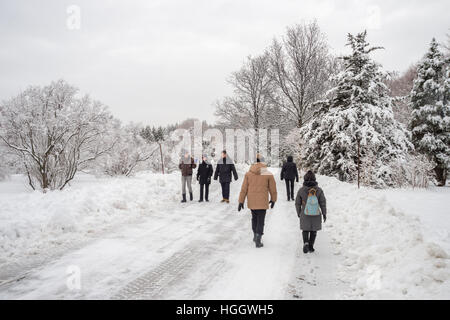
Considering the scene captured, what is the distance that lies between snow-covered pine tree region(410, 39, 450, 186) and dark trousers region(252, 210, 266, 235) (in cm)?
1936

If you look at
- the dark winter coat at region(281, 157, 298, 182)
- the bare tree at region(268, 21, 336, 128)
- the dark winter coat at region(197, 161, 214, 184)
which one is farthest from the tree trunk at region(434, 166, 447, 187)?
the dark winter coat at region(197, 161, 214, 184)

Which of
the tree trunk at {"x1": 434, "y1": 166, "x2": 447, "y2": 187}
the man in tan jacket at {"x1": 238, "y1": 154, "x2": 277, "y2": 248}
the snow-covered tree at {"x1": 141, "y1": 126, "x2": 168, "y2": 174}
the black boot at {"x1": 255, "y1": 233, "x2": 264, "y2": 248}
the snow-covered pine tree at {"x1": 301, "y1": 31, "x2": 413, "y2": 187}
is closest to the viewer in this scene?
the black boot at {"x1": 255, "y1": 233, "x2": 264, "y2": 248}

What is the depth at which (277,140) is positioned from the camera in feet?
107

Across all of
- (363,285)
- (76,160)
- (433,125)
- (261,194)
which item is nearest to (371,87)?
(433,125)

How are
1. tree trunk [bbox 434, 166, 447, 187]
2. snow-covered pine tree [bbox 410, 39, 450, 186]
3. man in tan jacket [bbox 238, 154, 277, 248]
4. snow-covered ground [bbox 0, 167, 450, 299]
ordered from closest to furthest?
snow-covered ground [bbox 0, 167, 450, 299] → man in tan jacket [bbox 238, 154, 277, 248] → snow-covered pine tree [bbox 410, 39, 450, 186] → tree trunk [bbox 434, 166, 447, 187]

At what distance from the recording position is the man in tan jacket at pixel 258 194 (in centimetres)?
595

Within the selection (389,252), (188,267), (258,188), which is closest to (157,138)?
(258,188)

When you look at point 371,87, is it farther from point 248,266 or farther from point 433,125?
point 248,266

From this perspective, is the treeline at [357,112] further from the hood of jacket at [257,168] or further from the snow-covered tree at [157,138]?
the snow-covered tree at [157,138]

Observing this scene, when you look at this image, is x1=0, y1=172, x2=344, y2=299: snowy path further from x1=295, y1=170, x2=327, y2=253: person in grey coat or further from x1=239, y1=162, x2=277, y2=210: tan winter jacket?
x1=239, y1=162, x2=277, y2=210: tan winter jacket

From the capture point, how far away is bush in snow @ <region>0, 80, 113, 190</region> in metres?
15.0

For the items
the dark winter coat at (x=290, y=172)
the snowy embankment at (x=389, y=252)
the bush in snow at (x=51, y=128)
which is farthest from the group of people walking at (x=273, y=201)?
the bush in snow at (x=51, y=128)
